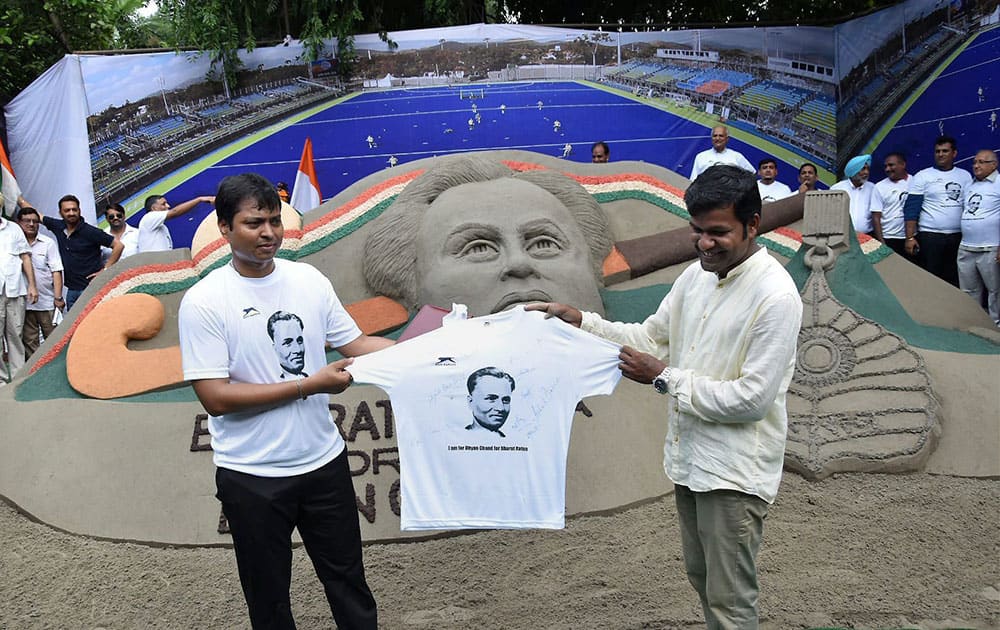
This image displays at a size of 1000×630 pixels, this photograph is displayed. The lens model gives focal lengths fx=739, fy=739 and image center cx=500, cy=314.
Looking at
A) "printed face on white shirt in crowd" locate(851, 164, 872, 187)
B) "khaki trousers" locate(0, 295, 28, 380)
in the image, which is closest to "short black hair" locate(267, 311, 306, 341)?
"khaki trousers" locate(0, 295, 28, 380)

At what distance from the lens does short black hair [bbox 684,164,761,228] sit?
198cm

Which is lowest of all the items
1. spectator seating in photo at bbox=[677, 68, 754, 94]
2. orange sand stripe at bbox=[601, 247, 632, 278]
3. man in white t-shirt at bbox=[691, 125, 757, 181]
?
orange sand stripe at bbox=[601, 247, 632, 278]

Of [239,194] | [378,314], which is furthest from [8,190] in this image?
[239,194]

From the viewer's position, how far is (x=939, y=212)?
6602mm

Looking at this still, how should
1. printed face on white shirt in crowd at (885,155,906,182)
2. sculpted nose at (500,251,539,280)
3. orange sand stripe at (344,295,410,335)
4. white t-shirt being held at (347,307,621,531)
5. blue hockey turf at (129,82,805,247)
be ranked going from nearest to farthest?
white t-shirt being held at (347,307,621,531) → sculpted nose at (500,251,539,280) → orange sand stripe at (344,295,410,335) → printed face on white shirt in crowd at (885,155,906,182) → blue hockey turf at (129,82,805,247)

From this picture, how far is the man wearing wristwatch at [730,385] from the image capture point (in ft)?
6.53

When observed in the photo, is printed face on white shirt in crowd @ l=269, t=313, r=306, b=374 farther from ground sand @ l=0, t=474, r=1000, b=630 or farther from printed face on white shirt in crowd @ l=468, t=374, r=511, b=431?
ground sand @ l=0, t=474, r=1000, b=630

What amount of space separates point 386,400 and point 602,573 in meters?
1.63

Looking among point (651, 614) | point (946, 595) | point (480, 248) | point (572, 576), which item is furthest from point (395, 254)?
point (946, 595)

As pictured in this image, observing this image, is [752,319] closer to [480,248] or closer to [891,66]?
[480,248]

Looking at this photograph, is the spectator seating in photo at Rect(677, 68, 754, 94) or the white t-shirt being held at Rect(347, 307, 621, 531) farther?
the spectator seating in photo at Rect(677, 68, 754, 94)

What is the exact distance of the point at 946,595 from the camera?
9.97ft

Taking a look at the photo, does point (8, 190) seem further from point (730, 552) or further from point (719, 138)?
point (730, 552)

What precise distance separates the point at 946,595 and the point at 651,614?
4.04ft
